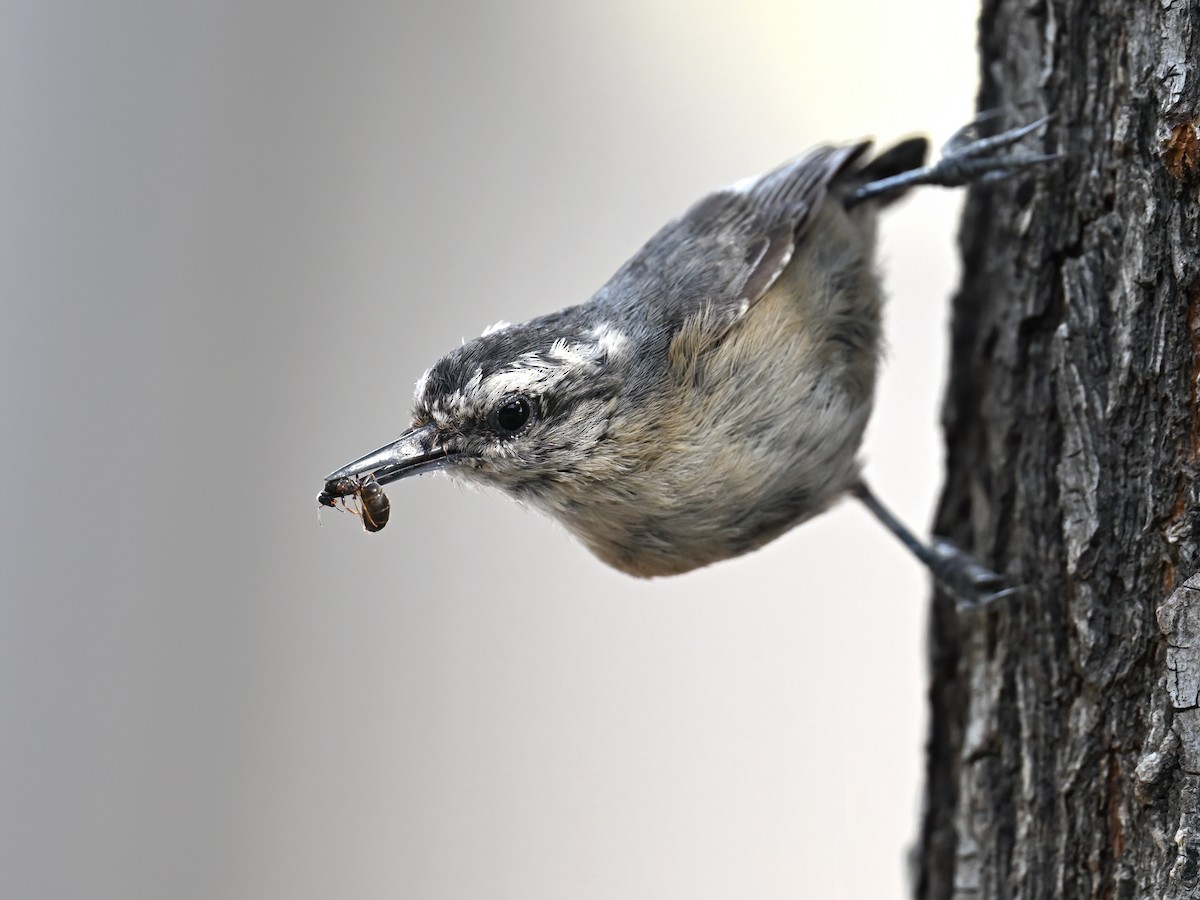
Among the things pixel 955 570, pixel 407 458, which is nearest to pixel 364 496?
pixel 407 458

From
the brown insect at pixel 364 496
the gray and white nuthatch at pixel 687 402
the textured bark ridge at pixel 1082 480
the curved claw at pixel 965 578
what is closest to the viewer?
the textured bark ridge at pixel 1082 480

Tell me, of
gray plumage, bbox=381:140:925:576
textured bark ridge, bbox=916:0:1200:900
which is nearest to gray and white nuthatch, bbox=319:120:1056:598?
gray plumage, bbox=381:140:925:576

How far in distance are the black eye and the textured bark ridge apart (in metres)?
1.01

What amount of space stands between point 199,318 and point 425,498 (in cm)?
115

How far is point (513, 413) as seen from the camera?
6.89ft

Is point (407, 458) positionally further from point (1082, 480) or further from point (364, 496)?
point (1082, 480)

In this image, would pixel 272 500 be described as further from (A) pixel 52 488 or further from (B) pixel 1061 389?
(B) pixel 1061 389

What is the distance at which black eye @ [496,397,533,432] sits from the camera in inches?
82.3

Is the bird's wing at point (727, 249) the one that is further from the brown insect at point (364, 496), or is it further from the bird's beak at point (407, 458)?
the brown insect at point (364, 496)

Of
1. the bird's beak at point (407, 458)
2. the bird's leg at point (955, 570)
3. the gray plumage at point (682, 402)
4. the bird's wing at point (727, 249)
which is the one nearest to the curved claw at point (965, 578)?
the bird's leg at point (955, 570)

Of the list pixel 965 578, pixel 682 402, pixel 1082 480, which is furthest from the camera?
pixel 965 578

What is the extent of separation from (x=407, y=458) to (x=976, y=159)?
4.48 ft

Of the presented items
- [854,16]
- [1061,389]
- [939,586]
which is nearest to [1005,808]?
[939,586]

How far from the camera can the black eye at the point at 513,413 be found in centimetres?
209
